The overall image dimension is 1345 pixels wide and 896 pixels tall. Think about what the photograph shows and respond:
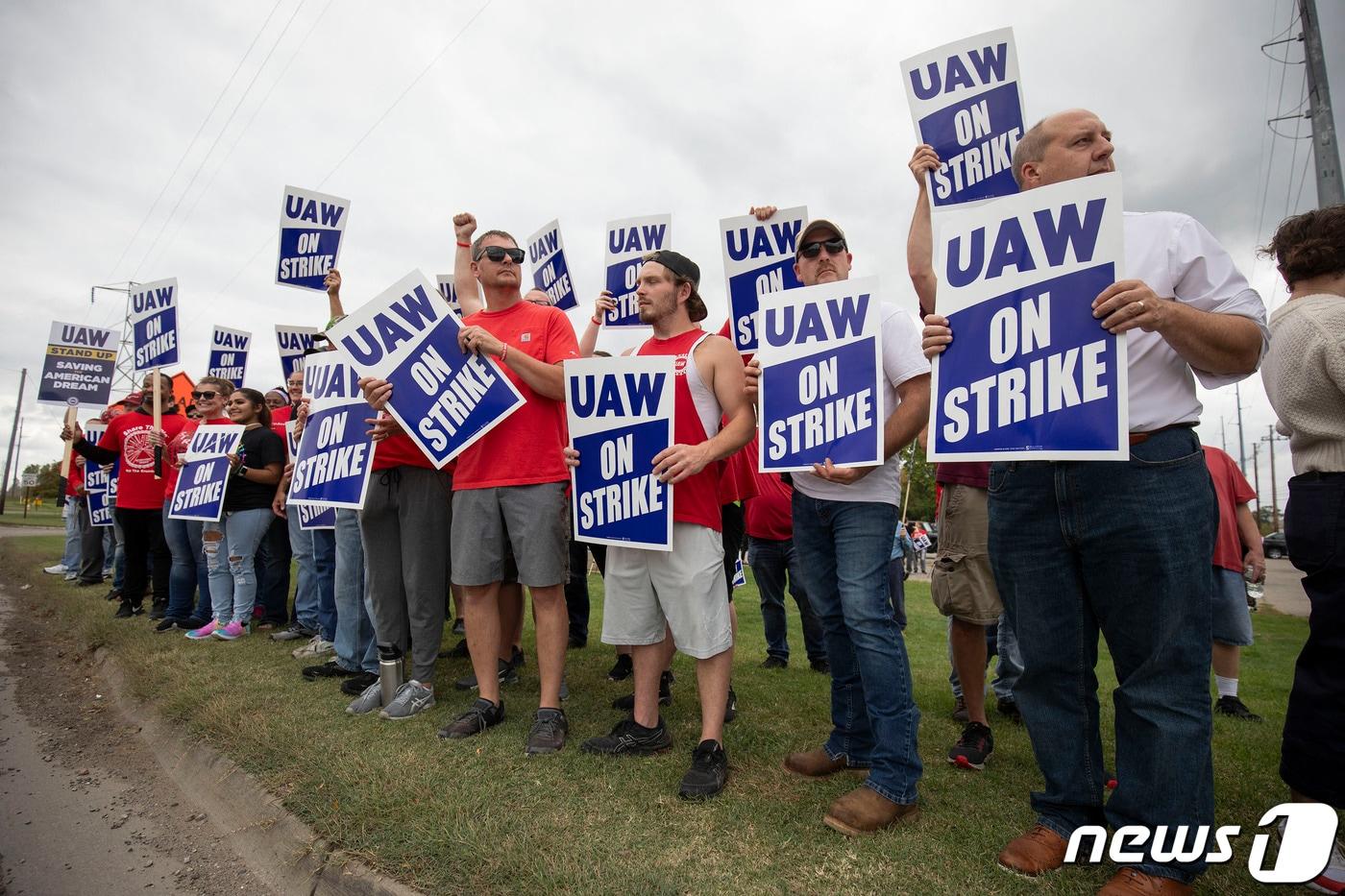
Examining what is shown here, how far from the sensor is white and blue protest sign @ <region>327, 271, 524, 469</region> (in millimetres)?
3855

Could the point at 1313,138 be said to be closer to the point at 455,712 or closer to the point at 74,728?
the point at 455,712

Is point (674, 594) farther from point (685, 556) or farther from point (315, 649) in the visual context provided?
point (315, 649)

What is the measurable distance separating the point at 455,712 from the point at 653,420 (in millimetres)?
2180

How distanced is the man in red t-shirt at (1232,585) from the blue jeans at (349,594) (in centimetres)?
582

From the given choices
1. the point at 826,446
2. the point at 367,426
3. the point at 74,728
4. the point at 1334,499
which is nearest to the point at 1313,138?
the point at 1334,499

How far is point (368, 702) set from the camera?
4.19 meters

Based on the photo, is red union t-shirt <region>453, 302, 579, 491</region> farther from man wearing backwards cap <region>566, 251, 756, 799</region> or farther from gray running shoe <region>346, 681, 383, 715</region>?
gray running shoe <region>346, 681, 383, 715</region>

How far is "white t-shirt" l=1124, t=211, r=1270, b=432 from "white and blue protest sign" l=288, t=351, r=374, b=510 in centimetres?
382

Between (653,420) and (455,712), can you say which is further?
(455,712)

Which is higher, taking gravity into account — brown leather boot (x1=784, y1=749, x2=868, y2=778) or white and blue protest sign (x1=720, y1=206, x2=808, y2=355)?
white and blue protest sign (x1=720, y1=206, x2=808, y2=355)

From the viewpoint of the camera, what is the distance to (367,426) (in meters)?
4.32

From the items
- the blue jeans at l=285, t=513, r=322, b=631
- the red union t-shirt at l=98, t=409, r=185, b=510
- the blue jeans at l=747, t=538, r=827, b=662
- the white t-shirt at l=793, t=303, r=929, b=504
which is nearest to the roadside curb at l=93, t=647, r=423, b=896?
the blue jeans at l=285, t=513, r=322, b=631

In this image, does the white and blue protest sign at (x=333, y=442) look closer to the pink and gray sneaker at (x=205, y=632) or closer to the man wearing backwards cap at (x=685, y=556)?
the man wearing backwards cap at (x=685, y=556)

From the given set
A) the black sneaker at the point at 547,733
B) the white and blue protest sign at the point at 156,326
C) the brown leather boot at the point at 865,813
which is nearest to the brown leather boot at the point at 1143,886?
the brown leather boot at the point at 865,813
